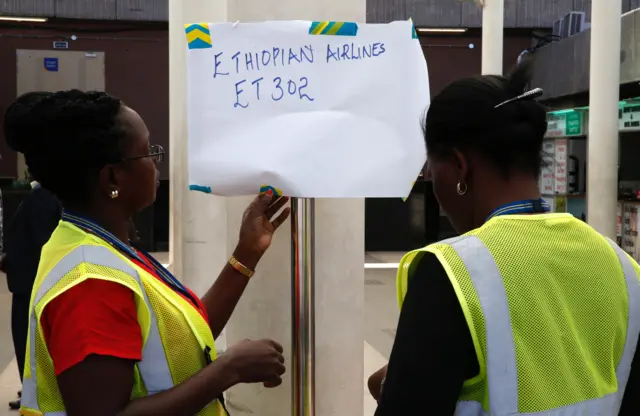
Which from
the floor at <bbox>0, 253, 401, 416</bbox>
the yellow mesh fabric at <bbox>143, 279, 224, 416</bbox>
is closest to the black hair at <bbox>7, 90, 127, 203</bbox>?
the yellow mesh fabric at <bbox>143, 279, 224, 416</bbox>

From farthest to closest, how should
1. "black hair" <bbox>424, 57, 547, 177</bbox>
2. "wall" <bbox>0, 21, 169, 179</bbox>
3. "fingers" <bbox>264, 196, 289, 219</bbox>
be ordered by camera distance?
"wall" <bbox>0, 21, 169, 179</bbox>
"fingers" <bbox>264, 196, 289, 219</bbox>
"black hair" <bbox>424, 57, 547, 177</bbox>

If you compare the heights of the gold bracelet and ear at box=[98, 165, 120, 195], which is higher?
ear at box=[98, 165, 120, 195]

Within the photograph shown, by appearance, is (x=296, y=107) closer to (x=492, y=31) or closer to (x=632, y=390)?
(x=632, y=390)

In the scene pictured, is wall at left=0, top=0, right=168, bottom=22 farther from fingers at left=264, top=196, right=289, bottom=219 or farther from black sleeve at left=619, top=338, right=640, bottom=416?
black sleeve at left=619, top=338, right=640, bottom=416

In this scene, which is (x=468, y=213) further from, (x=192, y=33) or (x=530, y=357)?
(x=192, y=33)

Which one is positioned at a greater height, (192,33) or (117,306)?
(192,33)

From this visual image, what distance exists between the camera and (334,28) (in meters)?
2.01

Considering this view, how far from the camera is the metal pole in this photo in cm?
214

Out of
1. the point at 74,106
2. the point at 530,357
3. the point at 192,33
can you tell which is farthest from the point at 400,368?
the point at 192,33

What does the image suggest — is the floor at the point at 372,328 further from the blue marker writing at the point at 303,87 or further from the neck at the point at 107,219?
the neck at the point at 107,219

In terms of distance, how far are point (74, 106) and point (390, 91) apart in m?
0.85

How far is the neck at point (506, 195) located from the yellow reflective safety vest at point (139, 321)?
0.62m

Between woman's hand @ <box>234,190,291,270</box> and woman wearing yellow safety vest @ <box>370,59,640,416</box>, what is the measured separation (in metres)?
0.77

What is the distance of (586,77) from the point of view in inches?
376
